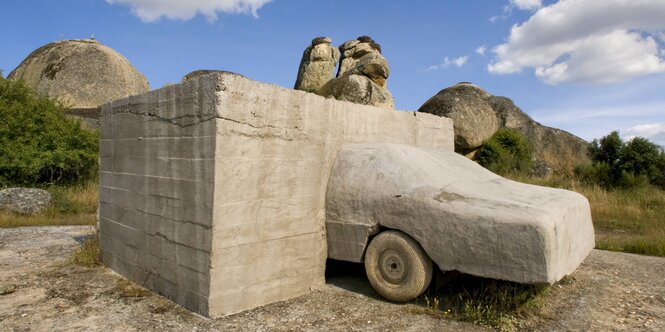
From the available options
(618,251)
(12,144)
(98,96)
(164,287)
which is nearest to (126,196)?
(164,287)

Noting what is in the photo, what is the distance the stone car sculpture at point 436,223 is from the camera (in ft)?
13.1

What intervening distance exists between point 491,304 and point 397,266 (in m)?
0.92

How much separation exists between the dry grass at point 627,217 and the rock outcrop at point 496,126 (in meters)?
2.25

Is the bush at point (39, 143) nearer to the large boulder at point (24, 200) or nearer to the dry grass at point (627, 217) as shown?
the large boulder at point (24, 200)

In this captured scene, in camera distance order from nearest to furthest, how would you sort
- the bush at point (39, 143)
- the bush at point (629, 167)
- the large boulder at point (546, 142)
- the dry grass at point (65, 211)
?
the dry grass at point (65, 211) < the bush at point (39, 143) < the bush at point (629, 167) < the large boulder at point (546, 142)

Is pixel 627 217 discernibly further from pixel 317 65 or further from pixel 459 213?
pixel 317 65

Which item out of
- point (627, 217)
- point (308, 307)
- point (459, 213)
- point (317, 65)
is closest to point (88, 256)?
point (308, 307)

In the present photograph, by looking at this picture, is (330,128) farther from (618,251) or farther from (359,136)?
(618,251)

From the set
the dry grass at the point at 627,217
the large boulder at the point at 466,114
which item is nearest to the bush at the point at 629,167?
the dry grass at the point at 627,217

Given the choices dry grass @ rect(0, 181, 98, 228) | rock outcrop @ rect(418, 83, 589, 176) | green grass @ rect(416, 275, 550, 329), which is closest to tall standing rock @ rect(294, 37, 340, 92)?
rock outcrop @ rect(418, 83, 589, 176)

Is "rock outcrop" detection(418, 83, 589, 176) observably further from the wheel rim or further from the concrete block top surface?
the wheel rim

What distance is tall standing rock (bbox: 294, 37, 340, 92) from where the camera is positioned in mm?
32094

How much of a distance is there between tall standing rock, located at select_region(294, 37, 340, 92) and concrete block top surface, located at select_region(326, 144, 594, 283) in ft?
87.5

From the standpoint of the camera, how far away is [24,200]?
35.2ft
